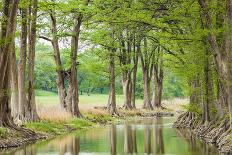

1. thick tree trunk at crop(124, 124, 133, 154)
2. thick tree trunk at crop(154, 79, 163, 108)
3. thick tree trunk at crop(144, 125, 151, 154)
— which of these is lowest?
thick tree trunk at crop(144, 125, 151, 154)

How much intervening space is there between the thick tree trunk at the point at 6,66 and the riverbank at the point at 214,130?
9.54 meters

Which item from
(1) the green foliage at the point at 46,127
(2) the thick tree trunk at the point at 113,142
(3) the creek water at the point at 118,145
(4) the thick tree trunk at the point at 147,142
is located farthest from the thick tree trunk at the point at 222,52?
(1) the green foliage at the point at 46,127

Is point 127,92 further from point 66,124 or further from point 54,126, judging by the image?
point 54,126

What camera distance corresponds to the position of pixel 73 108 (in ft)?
124

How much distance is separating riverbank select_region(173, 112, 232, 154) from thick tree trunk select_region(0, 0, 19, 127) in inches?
376

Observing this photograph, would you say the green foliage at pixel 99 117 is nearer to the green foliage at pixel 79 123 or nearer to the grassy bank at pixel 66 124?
the grassy bank at pixel 66 124

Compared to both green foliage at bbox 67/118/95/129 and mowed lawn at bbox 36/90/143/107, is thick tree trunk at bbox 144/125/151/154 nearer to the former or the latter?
green foliage at bbox 67/118/95/129

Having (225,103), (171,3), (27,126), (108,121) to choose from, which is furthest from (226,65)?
(108,121)

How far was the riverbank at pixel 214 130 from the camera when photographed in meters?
19.8

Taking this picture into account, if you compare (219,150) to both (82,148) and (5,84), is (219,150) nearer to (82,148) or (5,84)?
(82,148)

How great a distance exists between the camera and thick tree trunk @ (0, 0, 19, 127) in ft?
73.7

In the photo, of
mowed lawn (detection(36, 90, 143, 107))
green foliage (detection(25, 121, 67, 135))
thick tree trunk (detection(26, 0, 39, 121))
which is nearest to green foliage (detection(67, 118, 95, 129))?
green foliage (detection(25, 121, 67, 135))

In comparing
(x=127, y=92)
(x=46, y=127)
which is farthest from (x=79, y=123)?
(x=127, y=92)

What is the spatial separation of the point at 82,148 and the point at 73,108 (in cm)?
1580
